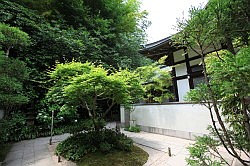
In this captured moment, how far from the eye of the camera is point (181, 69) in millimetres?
9930

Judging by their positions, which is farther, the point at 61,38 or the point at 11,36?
the point at 61,38

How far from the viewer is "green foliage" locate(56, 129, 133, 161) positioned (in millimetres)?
5258

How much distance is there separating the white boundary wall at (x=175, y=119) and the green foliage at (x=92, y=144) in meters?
2.35

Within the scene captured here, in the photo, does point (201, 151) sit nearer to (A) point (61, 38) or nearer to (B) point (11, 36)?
(B) point (11, 36)

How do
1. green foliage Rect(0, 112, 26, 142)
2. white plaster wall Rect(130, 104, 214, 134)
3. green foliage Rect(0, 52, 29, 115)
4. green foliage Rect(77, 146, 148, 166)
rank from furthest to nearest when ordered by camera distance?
green foliage Rect(0, 112, 26, 142) → white plaster wall Rect(130, 104, 214, 134) → green foliage Rect(0, 52, 29, 115) → green foliage Rect(77, 146, 148, 166)

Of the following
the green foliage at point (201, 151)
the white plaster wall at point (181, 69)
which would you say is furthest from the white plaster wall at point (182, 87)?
the green foliage at point (201, 151)

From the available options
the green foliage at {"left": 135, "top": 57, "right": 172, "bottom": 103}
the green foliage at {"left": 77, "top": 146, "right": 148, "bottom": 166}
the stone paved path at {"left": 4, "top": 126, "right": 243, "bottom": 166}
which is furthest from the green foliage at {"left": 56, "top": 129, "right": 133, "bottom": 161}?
the green foliage at {"left": 135, "top": 57, "right": 172, "bottom": 103}

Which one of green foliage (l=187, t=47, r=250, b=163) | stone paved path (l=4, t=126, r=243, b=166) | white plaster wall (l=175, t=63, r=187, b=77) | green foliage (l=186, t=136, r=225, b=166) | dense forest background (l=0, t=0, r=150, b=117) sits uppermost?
dense forest background (l=0, t=0, r=150, b=117)

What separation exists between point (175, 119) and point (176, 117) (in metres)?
0.12

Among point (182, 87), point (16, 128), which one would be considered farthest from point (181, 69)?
point (16, 128)

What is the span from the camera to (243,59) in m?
1.88

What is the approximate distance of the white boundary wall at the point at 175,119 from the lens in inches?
235

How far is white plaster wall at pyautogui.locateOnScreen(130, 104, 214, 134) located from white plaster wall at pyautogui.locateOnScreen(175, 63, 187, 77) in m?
3.19

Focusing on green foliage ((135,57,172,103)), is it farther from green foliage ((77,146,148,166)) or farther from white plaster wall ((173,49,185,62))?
green foliage ((77,146,148,166))
